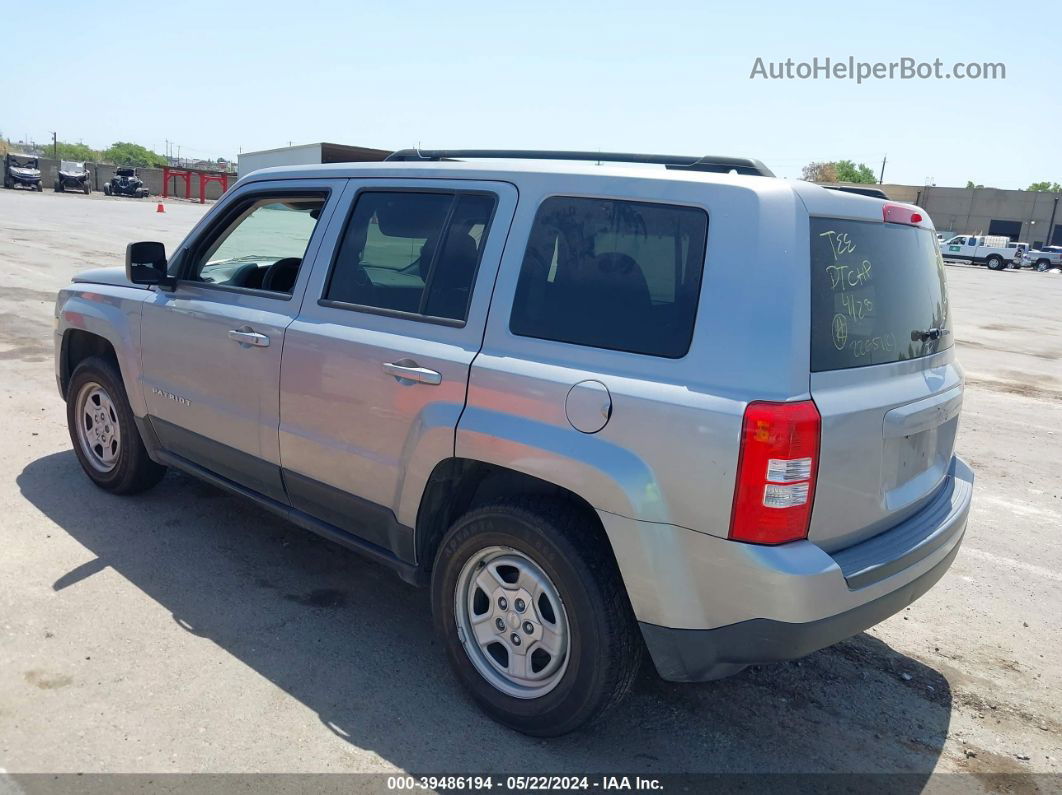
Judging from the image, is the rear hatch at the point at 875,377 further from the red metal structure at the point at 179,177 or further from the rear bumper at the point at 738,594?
the red metal structure at the point at 179,177

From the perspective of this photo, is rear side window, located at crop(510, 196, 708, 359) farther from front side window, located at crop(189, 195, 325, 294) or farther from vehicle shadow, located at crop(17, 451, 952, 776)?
front side window, located at crop(189, 195, 325, 294)

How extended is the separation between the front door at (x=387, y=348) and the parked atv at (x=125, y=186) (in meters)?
56.1

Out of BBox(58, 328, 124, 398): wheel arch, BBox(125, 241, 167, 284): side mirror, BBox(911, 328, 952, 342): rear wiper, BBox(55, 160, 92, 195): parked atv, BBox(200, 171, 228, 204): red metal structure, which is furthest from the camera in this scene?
BBox(200, 171, 228, 204): red metal structure

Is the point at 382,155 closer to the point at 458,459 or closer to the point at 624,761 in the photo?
the point at 458,459

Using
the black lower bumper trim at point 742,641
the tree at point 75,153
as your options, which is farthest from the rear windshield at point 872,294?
the tree at point 75,153

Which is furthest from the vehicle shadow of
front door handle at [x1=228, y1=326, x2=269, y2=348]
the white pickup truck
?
the white pickup truck

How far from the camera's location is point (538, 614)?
3.09m

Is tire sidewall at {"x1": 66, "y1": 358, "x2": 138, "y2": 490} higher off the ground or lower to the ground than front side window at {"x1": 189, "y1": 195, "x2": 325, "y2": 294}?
lower

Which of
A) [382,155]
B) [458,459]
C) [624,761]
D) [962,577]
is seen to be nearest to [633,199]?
[458,459]

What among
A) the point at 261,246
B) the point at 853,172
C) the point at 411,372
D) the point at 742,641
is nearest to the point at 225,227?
the point at 261,246

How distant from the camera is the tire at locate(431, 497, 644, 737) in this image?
2.88m

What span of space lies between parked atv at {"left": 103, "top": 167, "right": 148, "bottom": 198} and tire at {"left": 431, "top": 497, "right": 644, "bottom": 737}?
187 feet

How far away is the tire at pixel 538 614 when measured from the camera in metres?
2.88

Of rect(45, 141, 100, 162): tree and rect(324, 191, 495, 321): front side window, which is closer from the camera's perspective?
rect(324, 191, 495, 321): front side window
